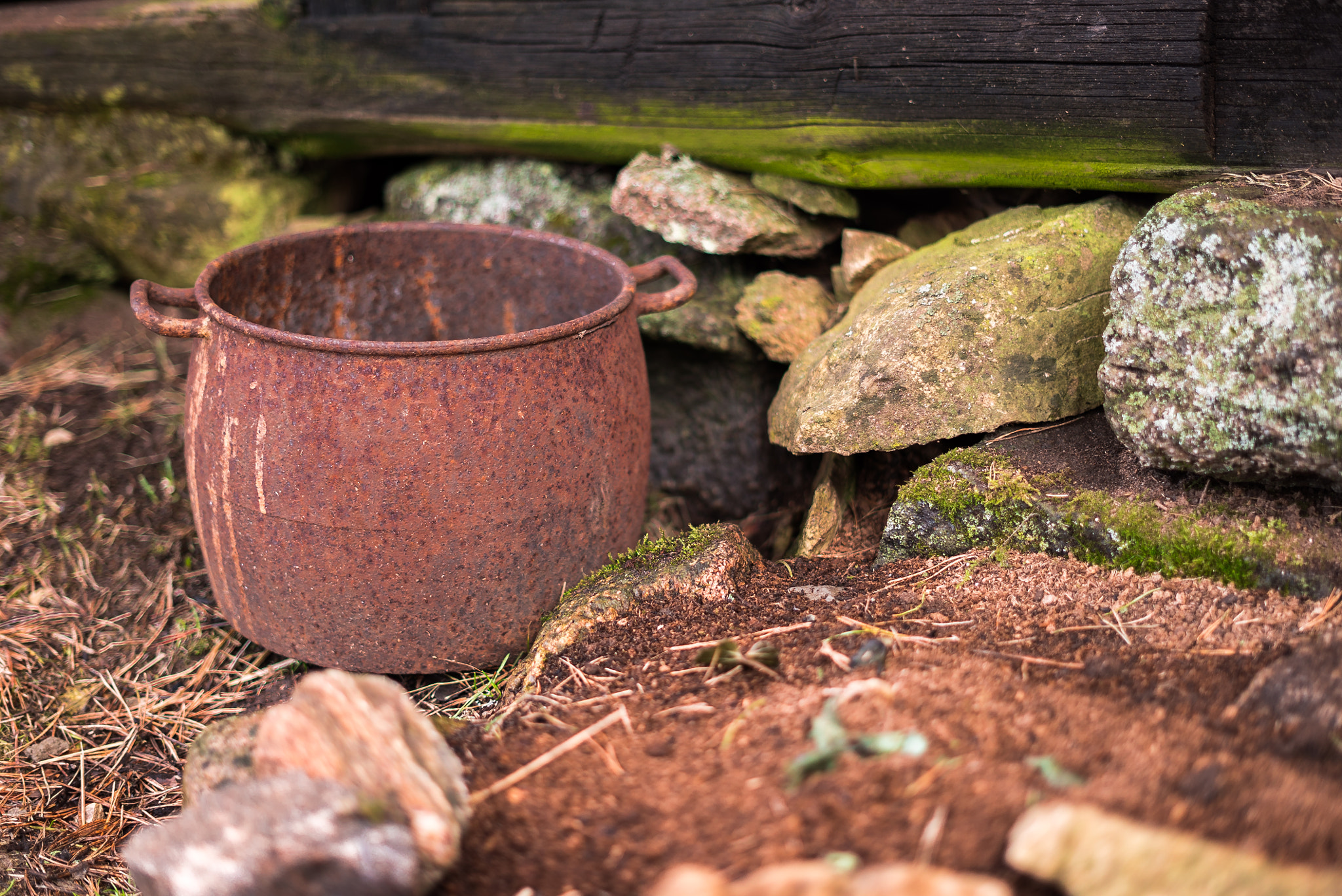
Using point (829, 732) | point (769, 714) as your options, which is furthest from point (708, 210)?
point (829, 732)

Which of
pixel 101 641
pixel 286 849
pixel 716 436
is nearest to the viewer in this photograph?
pixel 286 849

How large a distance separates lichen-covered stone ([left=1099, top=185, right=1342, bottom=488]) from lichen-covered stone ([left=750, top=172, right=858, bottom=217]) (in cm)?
102

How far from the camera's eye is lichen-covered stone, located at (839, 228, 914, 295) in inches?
104

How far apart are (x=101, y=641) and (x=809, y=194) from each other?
2265 mm

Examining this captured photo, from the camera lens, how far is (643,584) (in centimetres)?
202

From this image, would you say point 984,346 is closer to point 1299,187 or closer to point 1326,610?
point 1299,187

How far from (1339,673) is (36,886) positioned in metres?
2.34

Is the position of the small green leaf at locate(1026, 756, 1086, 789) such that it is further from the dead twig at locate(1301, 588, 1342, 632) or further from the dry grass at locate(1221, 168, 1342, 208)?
the dry grass at locate(1221, 168, 1342, 208)

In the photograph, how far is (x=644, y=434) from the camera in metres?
2.34

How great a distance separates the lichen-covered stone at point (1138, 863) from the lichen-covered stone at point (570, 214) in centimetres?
192

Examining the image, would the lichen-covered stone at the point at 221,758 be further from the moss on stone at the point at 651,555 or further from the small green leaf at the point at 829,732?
the small green leaf at the point at 829,732

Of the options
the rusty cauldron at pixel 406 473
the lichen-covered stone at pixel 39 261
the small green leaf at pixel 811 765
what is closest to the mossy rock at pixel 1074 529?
the rusty cauldron at pixel 406 473

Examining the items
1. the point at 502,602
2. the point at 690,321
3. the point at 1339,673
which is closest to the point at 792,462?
the point at 690,321

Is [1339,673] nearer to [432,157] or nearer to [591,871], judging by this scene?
[591,871]
